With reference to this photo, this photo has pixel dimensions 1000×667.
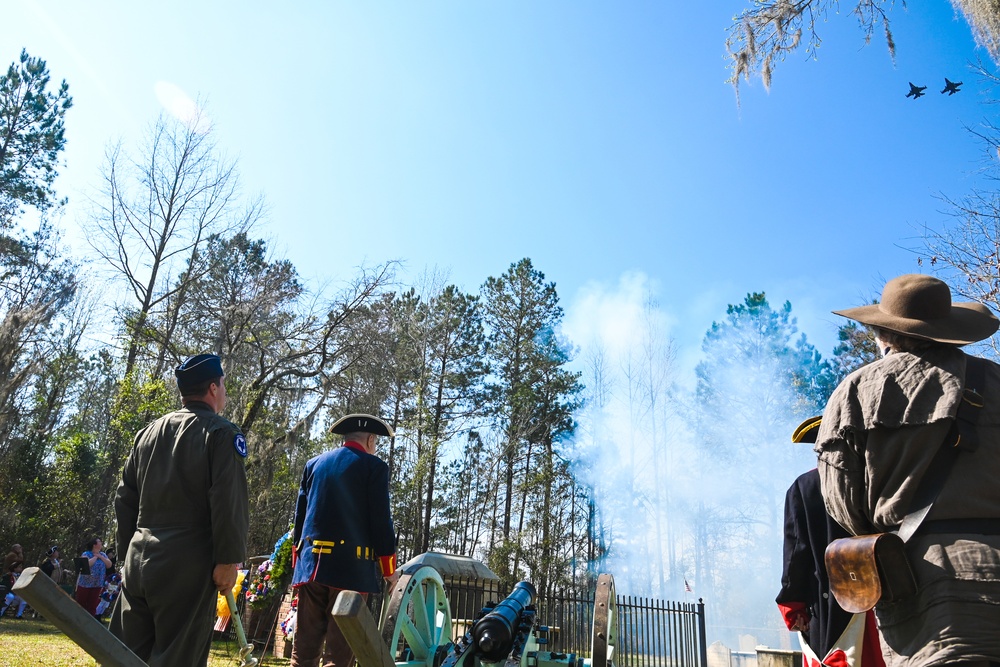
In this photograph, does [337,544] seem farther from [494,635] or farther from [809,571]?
[809,571]

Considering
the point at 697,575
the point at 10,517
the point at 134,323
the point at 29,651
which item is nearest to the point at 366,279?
the point at 134,323

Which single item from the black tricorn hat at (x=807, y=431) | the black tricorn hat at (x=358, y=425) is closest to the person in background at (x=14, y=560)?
Answer: the black tricorn hat at (x=358, y=425)

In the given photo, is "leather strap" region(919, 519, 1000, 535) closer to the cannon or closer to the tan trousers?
the cannon

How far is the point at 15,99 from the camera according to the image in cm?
1927

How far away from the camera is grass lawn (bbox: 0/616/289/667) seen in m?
6.32

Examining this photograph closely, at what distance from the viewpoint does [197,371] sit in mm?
3342

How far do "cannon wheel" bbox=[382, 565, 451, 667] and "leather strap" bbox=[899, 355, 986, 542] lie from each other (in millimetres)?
2880

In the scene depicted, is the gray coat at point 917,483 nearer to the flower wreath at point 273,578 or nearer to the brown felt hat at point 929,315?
the brown felt hat at point 929,315

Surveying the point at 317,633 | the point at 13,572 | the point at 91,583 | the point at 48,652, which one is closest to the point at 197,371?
the point at 317,633

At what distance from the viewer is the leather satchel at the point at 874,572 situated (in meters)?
1.79

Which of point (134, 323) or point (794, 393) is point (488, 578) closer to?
point (134, 323)

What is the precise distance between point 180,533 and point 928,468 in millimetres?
2839

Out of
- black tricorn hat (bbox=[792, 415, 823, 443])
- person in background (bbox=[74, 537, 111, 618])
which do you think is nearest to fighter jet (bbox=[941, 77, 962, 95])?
black tricorn hat (bbox=[792, 415, 823, 443])

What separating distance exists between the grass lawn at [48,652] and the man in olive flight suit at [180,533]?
431 cm
